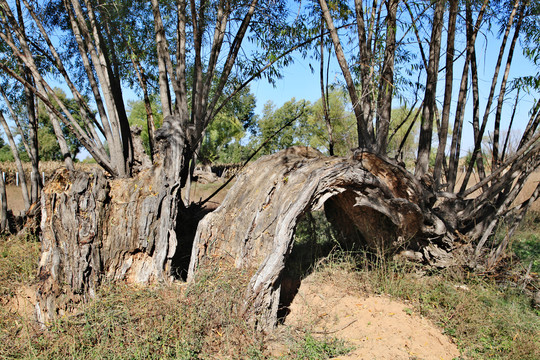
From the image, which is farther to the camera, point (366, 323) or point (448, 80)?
point (448, 80)

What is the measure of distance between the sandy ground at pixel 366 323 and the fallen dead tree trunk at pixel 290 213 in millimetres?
602

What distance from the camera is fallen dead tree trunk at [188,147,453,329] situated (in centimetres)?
389

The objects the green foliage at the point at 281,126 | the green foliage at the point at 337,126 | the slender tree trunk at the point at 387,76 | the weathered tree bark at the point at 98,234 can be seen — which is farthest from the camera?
the green foliage at the point at 281,126

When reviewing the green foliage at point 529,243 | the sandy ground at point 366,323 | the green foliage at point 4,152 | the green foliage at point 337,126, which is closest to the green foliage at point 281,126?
the green foliage at point 337,126

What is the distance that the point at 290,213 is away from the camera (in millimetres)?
4012

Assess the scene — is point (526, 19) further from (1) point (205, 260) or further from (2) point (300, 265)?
(1) point (205, 260)

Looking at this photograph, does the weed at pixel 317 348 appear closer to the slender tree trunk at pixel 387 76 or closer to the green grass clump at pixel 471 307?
the green grass clump at pixel 471 307

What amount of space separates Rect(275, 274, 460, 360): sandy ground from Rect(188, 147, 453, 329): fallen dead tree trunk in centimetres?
60

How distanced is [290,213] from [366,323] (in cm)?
139

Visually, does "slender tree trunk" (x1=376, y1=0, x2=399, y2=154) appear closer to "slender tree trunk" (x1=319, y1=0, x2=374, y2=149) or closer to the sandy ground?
"slender tree trunk" (x1=319, y1=0, x2=374, y2=149)

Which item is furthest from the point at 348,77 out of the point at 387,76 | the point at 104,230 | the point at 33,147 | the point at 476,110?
the point at 33,147

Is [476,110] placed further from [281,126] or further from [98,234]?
[281,126]

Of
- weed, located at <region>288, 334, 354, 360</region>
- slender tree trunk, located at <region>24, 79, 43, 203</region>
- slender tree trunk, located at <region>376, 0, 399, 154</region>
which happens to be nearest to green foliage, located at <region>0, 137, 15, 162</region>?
slender tree trunk, located at <region>24, 79, 43, 203</region>

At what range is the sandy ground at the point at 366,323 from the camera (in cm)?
357
